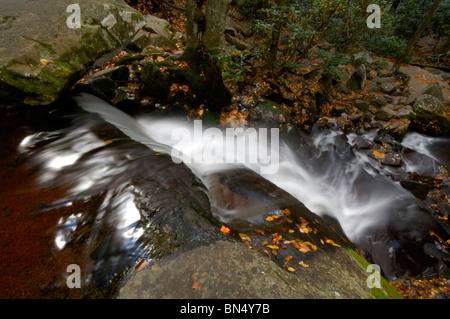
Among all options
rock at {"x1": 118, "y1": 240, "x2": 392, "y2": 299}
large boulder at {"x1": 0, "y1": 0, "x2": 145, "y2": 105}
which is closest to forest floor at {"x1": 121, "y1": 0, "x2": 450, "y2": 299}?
large boulder at {"x1": 0, "y1": 0, "x2": 145, "y2": 105}

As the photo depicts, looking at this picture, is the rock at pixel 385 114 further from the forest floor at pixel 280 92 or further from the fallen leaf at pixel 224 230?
the fallen leaf at pixel 224 230

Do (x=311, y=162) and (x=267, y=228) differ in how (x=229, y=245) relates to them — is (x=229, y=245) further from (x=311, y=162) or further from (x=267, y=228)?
(x=311, y=162)

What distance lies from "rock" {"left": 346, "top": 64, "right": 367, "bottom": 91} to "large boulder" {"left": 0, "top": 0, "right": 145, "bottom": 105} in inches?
446

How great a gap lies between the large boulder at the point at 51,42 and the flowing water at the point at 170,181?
2.40 feet

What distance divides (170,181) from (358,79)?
1226 centimetres

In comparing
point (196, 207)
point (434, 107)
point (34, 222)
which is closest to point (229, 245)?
point (196, 207)

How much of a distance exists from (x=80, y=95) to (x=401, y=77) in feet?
55.4

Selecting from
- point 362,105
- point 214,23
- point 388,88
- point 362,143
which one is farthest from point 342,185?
point 388,88

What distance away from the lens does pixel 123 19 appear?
4574mm

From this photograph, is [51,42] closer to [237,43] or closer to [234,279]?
[234,279]

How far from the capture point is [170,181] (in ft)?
9.70

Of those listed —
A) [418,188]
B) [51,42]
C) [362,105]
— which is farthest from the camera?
[362,105]

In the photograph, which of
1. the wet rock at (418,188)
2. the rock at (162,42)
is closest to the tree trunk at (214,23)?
the rock at (162,42)

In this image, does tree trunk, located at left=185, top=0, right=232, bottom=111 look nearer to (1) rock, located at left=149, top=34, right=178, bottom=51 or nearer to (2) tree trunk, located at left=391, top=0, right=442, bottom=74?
(1) rock, located at left=149, top=34, right=178, bottom=51
